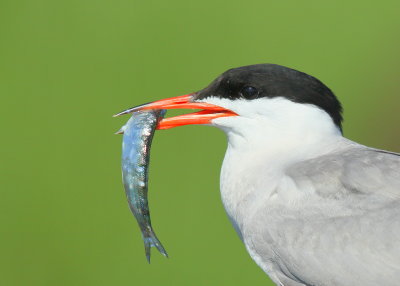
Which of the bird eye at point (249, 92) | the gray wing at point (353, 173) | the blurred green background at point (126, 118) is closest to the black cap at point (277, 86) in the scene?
the bird eye at point (249, 92)

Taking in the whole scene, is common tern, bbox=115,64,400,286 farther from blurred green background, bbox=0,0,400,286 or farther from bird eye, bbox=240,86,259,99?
blurred green background, bbox=0,0,400,286

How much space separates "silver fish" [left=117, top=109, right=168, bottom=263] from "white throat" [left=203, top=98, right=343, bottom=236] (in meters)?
0.27

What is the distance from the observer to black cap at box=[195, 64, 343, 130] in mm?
3730

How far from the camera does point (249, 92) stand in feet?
12.4

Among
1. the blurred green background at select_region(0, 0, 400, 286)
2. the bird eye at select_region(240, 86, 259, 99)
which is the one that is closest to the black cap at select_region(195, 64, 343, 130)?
the bird eye at select_region(240, 86, 259, 99)

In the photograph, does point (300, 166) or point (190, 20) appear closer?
point (300, 166)

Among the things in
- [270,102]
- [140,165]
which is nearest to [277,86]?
[270,102]

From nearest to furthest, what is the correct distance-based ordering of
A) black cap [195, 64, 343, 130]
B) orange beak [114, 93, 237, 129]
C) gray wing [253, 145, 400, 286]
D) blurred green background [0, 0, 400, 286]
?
gray wing [253, 145, 400, 286] → black cap [195, 64, 343, 130] → orange beak [114, 93, 237, 129] → blurred green background [0, 0, 400, 286]

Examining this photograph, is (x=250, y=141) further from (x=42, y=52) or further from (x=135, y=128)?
(x=42, y=52)

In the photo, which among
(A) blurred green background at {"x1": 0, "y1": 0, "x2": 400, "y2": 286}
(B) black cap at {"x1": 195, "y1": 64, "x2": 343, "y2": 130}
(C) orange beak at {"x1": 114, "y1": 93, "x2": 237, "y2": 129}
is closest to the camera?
(B) black cap at {"x1": 195, "y1": 64, "x2": 343, "y2": 130}

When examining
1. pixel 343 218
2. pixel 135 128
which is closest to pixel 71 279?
pixel 135 128

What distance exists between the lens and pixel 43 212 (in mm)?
6602

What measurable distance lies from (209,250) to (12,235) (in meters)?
1.34

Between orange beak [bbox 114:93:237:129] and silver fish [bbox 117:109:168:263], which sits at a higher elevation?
orange beak [bbox 114:93:237:129]
